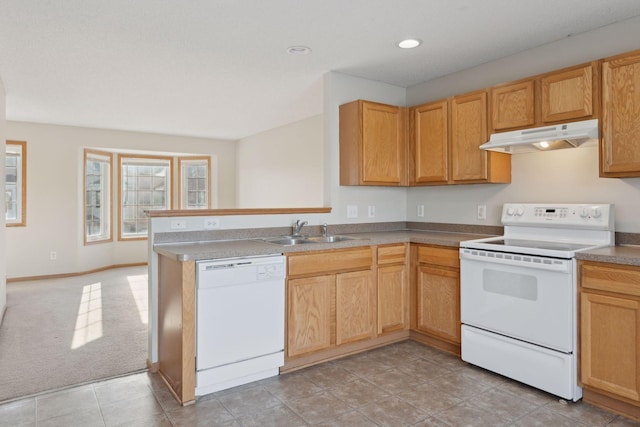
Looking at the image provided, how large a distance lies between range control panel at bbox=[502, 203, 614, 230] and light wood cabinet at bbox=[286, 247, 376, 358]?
116cm

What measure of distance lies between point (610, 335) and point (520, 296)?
0.49 metres

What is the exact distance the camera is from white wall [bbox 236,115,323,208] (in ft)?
19.1

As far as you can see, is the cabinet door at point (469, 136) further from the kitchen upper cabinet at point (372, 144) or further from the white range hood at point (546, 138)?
the kitchen upper cabinet at point (372, 144)

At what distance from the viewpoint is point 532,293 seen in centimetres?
250

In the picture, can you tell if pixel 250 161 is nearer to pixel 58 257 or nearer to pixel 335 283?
pixel 58 257

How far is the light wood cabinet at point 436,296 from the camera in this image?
3.08 meters

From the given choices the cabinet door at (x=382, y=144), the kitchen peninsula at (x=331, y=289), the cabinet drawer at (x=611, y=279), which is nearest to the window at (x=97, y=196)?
the kitchen peninsula at (x=331, y=289)

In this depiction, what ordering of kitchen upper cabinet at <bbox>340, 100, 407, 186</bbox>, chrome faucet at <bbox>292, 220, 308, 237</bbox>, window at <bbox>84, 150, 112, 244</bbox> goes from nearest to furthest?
chrome faucet at <bbox>292, 220, 308, 237</bbox>, kitchen upper cabinet at <bbox>340, 100, 407, 186</bbox>, window at <bbox>84, 150, 112, 244</bbox>

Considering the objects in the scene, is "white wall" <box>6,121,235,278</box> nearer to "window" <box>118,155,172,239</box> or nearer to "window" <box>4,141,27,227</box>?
"window" <box>4,141,27,227</box>

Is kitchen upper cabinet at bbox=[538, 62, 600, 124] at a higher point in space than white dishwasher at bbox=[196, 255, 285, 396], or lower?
higher

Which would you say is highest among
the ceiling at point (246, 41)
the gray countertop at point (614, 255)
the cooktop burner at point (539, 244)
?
the ceiling at point (246, 41)

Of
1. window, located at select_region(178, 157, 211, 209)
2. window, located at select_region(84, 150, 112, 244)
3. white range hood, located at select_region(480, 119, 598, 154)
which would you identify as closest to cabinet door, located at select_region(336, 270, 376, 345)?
white range hood, located at select_region(480, 119, 598, 154)

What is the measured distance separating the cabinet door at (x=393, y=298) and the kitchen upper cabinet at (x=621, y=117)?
1.60 metres

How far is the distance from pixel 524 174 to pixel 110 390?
3.34 metres
